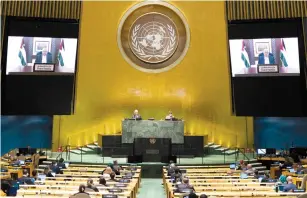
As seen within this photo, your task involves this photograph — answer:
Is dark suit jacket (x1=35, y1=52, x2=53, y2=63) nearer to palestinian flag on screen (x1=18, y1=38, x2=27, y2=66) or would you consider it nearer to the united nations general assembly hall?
the united nations general assembly hall

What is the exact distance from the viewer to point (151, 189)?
1216 cm

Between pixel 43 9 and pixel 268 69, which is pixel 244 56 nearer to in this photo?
pixel 268 69

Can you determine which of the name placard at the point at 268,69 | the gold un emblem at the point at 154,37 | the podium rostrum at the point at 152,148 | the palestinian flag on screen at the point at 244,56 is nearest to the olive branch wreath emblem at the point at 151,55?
the gold un emblem at the point at 154,37

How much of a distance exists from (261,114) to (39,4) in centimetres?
1123

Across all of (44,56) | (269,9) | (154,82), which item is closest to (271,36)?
(269,9)

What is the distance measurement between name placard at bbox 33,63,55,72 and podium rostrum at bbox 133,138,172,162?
5.40 m

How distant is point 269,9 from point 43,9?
1036cm

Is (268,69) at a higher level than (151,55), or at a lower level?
lower

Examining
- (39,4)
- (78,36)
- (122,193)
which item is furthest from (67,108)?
(122,193)

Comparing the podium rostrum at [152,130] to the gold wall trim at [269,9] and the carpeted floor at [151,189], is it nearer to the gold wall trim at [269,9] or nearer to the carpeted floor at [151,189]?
the carpeted floor at [151,189]

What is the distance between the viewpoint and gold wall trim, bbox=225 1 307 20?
17359mm

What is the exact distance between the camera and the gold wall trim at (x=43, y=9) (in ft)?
56.6

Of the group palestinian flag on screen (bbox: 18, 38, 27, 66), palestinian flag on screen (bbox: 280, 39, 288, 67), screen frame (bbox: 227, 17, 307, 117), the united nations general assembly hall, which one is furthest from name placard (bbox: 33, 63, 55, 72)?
palestinian flag on screen (bbox: 280, 39, 288, 67)

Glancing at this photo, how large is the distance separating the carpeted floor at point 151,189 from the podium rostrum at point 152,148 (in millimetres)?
1341
